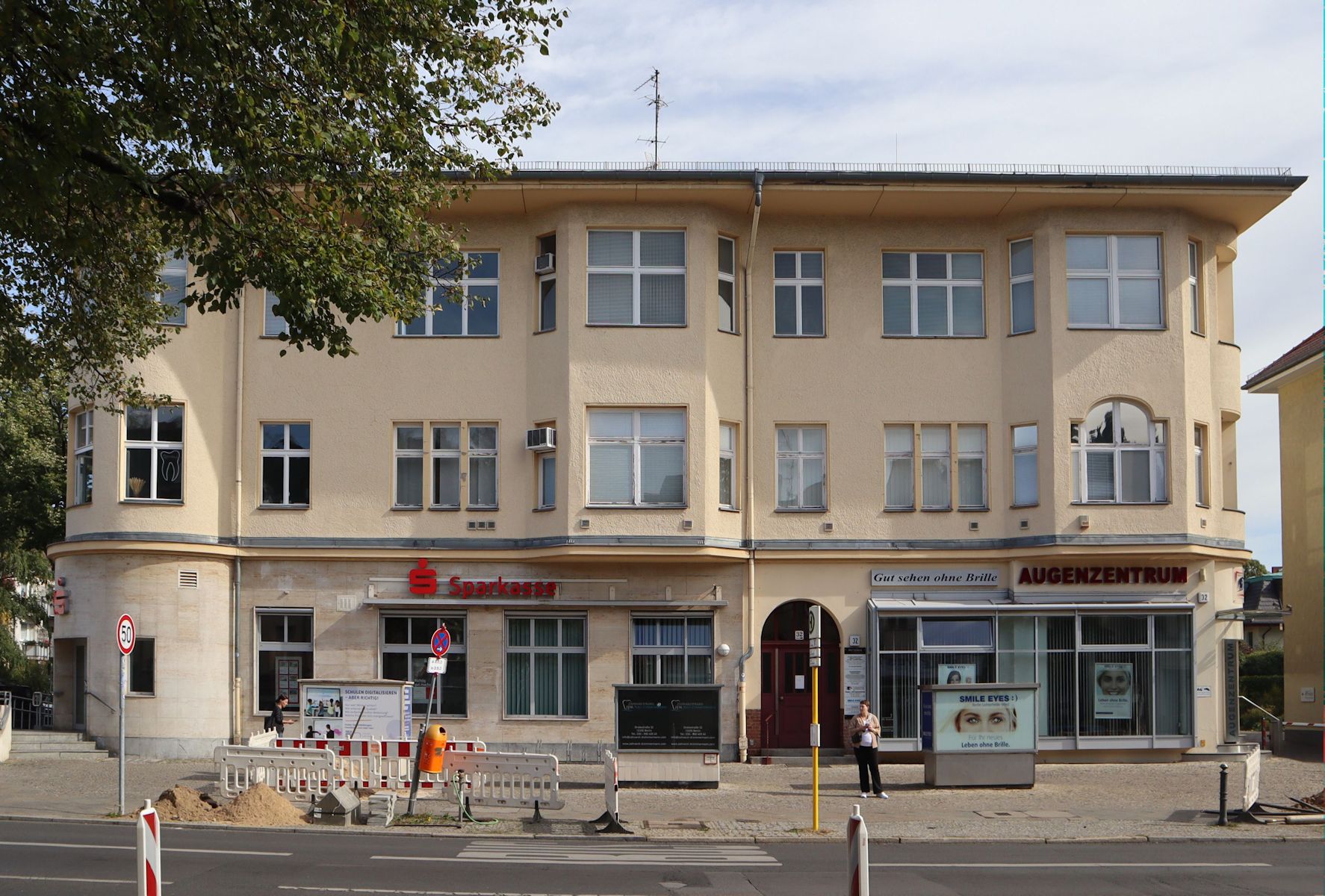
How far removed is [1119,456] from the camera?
29000 millimetres

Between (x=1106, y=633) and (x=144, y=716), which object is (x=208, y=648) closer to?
(x=144, y=716)

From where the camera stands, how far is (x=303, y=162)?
569 inches

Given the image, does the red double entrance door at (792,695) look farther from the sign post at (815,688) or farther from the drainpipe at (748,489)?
the sign post at (815,688)

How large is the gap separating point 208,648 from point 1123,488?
18.5 metres

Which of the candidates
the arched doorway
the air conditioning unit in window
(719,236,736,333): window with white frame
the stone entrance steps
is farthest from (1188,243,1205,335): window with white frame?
the stone entrance steps

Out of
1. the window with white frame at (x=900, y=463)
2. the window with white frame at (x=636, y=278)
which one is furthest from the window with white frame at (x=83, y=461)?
the window with white frame at (x=900, y=463)

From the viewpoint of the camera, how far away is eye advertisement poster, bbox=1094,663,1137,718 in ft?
94.9

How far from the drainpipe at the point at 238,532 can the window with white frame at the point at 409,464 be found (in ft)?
10.3

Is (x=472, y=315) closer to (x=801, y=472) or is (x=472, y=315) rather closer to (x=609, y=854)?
(x=801, y=472)

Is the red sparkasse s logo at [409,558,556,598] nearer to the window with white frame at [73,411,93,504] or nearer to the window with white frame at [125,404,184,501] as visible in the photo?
the window with white frame at [125,404,184,501]

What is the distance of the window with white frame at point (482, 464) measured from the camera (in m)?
29.5

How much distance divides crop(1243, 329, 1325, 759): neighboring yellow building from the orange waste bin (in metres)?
24.5

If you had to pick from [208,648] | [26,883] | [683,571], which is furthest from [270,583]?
[26,883]

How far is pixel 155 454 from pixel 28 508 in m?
13.2
